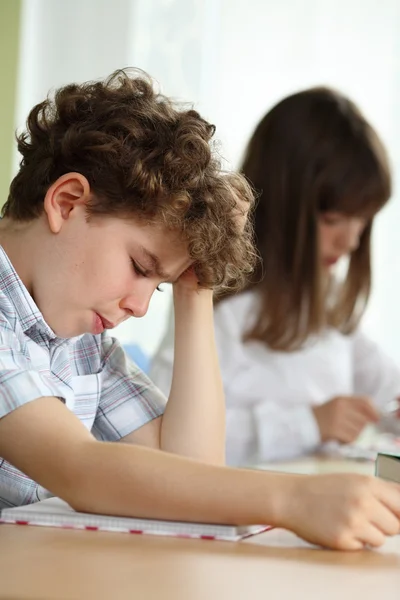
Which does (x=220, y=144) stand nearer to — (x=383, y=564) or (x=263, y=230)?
Result: (x=383, y=564)

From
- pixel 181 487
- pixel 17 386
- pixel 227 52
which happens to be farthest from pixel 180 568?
pixel 227 52

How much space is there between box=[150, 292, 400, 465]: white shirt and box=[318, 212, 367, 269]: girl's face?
0.18 meters

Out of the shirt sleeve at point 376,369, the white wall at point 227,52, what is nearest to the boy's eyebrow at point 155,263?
the shirt sleeve at point 376,369

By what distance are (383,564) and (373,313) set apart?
2.31 metres

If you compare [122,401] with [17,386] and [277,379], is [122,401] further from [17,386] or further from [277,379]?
[277,379]

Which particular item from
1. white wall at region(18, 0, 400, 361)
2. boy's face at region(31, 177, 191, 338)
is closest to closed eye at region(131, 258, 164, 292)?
boy's face at region(31, 177, 191, 338)

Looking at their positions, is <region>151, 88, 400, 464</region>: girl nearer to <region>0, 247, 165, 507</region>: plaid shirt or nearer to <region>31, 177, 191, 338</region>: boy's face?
<region>0, 247, 165, 507</region>: plaid shirt

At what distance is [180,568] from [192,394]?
534mm

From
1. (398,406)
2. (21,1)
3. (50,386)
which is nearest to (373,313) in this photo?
(398,406)

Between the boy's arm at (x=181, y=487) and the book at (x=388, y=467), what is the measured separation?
0.18m

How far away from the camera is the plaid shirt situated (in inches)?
34.9

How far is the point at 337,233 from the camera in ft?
6.83

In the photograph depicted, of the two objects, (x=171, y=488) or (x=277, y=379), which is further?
(x=277, y=379)

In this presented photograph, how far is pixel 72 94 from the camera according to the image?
1078 mm
